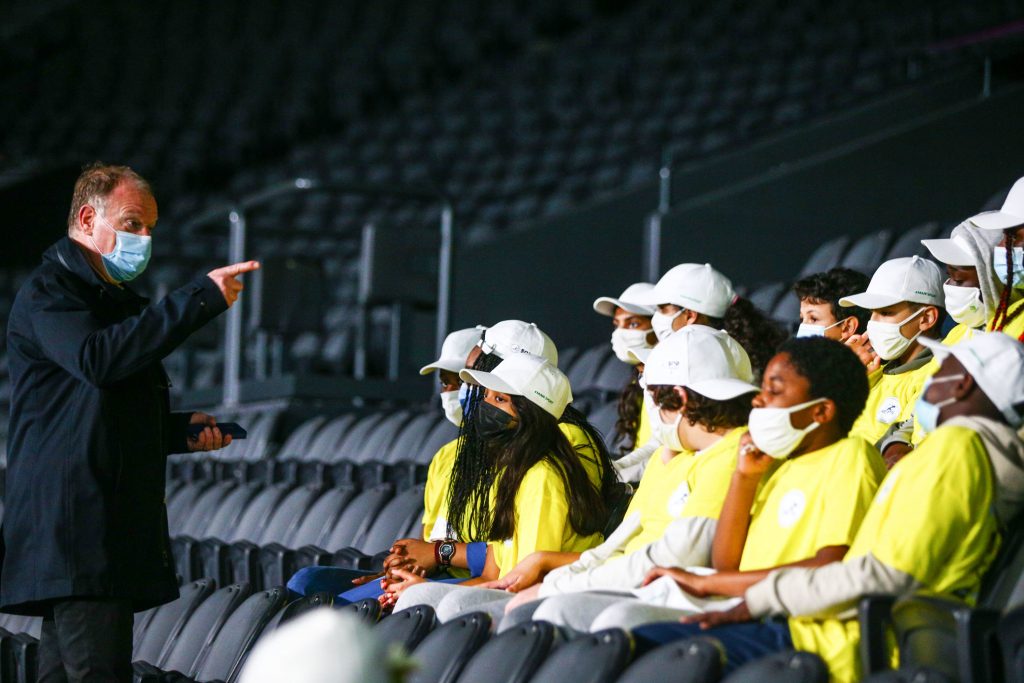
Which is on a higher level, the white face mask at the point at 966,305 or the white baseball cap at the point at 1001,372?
the white face mask at the point at 966,305

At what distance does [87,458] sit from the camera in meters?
2.51

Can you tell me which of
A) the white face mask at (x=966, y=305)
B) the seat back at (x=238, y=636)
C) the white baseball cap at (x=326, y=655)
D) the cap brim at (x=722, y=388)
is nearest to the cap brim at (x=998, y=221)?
the white face mask at (x=966, y=305)

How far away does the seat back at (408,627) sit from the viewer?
293 centimetres

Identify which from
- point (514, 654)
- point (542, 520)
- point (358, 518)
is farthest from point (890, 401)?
point (358, 518)

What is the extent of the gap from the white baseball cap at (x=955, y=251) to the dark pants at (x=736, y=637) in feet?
4.60

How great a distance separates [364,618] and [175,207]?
383 inches

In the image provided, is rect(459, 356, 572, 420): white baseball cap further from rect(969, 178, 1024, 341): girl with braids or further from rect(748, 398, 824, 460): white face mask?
rect(969, 178, 1024, 341): girl with braids

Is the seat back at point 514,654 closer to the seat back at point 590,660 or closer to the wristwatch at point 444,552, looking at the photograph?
the seat back at point 590,660

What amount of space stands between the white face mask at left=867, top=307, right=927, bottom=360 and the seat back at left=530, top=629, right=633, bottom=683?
1619 mm

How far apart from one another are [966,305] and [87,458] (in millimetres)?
2215

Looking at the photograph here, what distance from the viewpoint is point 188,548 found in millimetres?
4840

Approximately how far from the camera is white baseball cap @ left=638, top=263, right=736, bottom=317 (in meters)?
4.30

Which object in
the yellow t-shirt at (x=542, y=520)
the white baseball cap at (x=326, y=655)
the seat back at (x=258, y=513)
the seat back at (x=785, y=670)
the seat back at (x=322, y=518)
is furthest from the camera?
the seat back at (x=258, y=513)

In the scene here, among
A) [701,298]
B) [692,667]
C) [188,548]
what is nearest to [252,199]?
[188,548]
